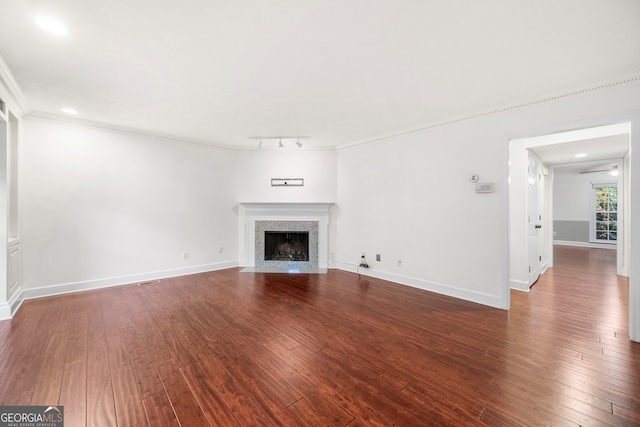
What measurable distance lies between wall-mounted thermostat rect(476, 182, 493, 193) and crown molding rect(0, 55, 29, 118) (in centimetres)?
502

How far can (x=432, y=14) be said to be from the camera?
164 cm

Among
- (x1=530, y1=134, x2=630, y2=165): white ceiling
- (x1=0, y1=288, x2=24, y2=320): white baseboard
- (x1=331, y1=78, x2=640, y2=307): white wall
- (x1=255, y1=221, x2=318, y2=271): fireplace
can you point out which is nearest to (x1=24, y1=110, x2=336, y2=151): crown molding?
(x1=331, y1=78, x2=640, y2=307): white wall

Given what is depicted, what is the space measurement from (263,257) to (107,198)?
2.77 m

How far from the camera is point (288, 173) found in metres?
5.29

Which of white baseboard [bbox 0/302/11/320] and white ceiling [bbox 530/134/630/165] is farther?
white ceiling [bbox 530/134/630/165]

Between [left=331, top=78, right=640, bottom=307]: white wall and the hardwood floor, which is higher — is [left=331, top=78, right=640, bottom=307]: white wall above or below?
above

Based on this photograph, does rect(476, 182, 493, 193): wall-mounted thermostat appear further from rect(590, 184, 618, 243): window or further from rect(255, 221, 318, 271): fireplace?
rect(590, 184, 618, 243): window

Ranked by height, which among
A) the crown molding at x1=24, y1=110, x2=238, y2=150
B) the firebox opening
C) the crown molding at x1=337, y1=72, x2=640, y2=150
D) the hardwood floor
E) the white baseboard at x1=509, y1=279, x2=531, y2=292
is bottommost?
the hardwood floor

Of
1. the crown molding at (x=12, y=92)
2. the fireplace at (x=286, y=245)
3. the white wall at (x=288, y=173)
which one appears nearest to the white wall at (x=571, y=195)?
the white wall at (x=288, y=173)

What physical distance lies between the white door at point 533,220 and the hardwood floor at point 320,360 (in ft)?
2.61

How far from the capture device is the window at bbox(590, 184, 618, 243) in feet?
26.2

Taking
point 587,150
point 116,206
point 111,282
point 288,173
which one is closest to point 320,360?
point 111,282

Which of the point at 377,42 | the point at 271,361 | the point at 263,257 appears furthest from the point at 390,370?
the point at 263,257

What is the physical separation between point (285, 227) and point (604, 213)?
10.3m
